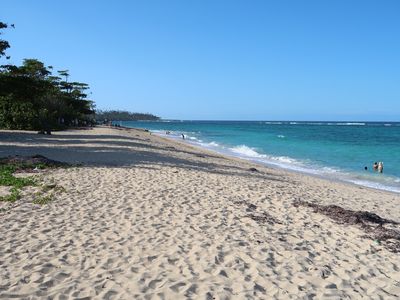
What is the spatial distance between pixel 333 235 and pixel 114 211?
4.56 metres

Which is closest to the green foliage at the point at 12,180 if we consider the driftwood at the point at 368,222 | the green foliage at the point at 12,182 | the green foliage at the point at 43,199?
the green foliage at the point at 12,182

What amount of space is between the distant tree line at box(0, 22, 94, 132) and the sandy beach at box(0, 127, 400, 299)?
661 inches

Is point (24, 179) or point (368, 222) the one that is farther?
point (24, 179)

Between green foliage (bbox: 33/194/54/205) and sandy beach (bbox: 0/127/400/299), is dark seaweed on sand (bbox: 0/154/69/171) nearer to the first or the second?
sandy beach (bbox: 0/127/400/299)

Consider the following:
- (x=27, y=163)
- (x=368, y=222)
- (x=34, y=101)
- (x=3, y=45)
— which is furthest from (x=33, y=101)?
(x=368, y=222)

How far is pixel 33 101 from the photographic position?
40.7m

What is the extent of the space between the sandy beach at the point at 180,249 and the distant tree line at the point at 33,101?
55.1ft

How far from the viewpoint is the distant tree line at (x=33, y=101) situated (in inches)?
999

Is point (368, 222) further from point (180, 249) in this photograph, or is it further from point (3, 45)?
point (3, 45)

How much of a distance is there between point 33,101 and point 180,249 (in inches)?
1523

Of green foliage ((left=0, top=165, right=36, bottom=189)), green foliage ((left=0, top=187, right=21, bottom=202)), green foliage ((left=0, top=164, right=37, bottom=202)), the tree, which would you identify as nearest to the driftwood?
green foliage ((left=0, top=187, right=21, bottom=202))

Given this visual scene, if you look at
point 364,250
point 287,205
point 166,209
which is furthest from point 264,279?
point 287,205

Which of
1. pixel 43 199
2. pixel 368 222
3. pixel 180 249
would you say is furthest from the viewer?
pixel 368 222

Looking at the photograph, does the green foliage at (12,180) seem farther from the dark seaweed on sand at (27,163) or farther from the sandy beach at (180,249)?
the dark seaweed on sand at (27,163)
